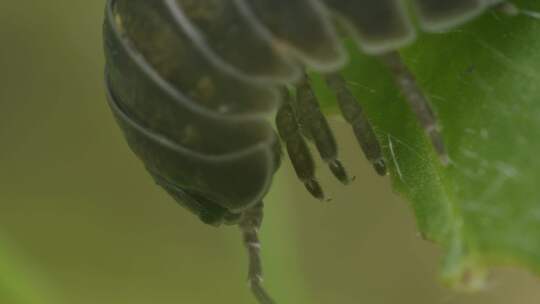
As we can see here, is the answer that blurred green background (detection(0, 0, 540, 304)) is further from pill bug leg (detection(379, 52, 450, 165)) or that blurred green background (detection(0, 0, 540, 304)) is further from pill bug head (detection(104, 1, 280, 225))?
pill bug leg (detection(379, 52, 450, 165))

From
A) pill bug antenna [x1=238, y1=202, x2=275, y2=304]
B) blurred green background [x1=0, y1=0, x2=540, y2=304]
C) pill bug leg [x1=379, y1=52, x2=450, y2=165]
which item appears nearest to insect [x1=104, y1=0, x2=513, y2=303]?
pill bug leg [x1=379, y1=52, x2=450, y2=165]

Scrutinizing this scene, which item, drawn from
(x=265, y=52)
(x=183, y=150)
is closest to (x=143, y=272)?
(x=183, y=150)

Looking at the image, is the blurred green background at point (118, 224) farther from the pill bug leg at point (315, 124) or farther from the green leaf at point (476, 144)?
the green leaf at point (476, 144)

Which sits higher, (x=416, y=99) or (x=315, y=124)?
(x=416, y=99)

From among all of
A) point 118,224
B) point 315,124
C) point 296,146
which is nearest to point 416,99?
point 315,124

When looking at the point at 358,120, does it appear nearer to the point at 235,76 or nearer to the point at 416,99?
the point at 416,99

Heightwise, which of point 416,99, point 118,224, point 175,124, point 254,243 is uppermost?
point 175,124
